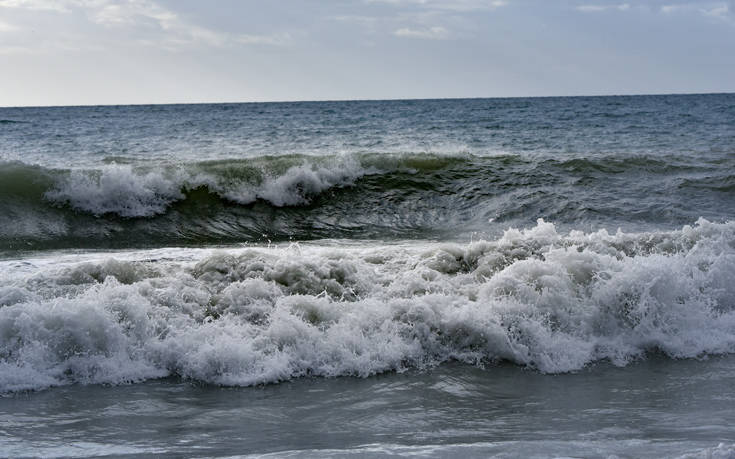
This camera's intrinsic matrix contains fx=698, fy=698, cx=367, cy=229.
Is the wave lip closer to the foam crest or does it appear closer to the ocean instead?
the ocean

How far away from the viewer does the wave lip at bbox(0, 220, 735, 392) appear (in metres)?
5.13

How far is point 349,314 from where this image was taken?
5676mm

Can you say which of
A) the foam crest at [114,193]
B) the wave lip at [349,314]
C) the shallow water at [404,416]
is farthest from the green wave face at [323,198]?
the shallow water at [404,416]

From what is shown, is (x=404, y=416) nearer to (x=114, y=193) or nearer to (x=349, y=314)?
(x=349, y=314)

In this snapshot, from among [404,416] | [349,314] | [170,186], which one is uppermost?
[170,186]

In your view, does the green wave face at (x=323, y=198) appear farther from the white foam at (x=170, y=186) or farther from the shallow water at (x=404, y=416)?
the shallow water at (x=404, y=416)

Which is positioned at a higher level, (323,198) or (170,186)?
(170,186)

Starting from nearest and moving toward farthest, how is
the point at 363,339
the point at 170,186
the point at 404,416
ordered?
the point at 404,416, the point at 363,339, the point at 170,186

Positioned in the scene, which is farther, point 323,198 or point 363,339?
point 323,198

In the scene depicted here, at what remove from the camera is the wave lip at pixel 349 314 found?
5.13 meters

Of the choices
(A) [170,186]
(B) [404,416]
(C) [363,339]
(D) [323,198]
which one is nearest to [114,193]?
(A) [170,186]

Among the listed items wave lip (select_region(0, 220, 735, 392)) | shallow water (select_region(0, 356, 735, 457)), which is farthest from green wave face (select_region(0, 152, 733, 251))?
shallow water (select_region(0, 356, 735, 457))

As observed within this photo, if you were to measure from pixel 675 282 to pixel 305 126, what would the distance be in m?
25.2

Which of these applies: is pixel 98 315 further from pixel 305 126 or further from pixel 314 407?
pixel 305 126
